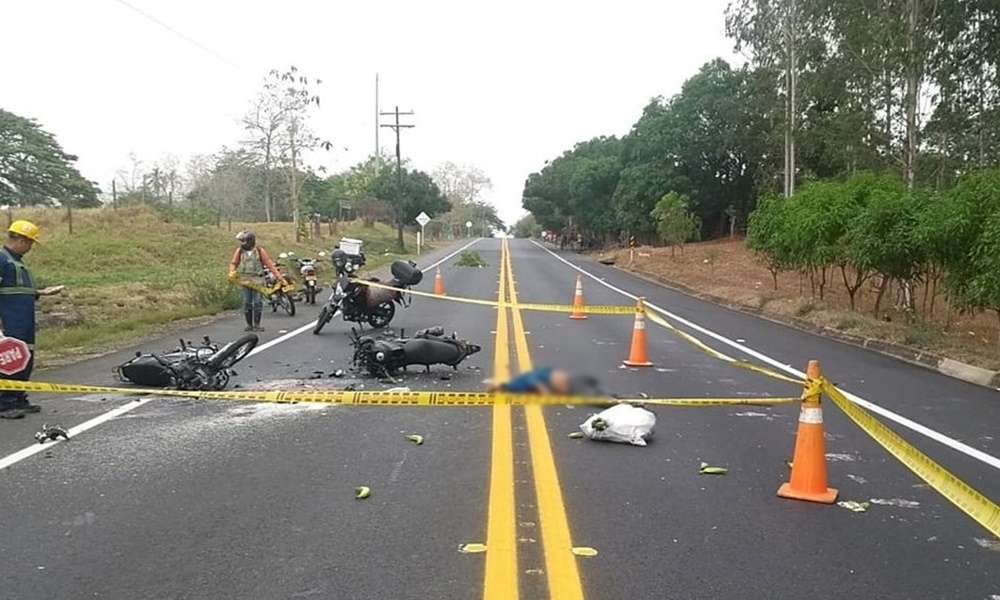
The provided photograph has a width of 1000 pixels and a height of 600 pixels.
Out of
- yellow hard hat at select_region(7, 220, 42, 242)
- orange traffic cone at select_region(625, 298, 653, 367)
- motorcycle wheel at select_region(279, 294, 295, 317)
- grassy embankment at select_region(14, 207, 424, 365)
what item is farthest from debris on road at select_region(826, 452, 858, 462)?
motorcycle wheel at select_region(279, 294, 295, 317)

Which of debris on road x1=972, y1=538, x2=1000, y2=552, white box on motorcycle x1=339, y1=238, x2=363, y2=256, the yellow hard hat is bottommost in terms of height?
debris on road x1=972, y1=538, x2=1000, y2=552

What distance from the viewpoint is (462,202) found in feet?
420

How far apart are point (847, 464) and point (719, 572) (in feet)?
8.78

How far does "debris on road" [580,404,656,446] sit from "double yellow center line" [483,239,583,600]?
1.27ft

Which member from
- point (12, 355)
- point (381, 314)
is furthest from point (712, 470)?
point (381, 314)

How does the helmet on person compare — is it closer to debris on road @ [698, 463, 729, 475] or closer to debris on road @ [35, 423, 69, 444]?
debris on road @ [35, 423, 69, 444]

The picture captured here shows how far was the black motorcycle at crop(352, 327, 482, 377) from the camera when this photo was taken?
9445 mm

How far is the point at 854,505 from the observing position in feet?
17.7

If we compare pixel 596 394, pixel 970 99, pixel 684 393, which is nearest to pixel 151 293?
pixel 684 393

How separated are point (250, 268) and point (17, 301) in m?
6.62

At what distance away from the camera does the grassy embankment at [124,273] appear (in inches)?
561

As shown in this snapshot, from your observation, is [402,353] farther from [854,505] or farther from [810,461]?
[854,505]

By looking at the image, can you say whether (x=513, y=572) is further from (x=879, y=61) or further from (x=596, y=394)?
(x=879, y=61)

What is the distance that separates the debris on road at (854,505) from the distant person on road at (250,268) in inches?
415
